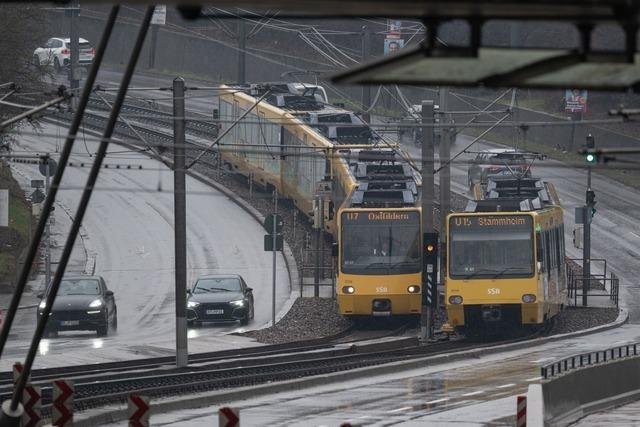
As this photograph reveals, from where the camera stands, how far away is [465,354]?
32.2 meters

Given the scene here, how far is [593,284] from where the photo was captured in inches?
2025

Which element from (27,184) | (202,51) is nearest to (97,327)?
(27,184)

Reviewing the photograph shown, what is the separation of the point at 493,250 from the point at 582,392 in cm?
1267

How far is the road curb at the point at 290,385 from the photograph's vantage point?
20188mm

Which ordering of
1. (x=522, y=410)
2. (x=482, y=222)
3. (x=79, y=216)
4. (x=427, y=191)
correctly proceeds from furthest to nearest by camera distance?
(x=482, y=222), (x=427, y=191), (x=522, y=410), (x=79, y=216)

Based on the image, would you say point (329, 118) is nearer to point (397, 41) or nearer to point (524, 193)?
point (524, 193)

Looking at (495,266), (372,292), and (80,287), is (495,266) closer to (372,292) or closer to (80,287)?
(372,292)

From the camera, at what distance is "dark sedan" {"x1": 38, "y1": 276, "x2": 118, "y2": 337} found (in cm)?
3722

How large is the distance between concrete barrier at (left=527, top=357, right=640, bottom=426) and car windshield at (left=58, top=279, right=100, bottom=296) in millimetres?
15435

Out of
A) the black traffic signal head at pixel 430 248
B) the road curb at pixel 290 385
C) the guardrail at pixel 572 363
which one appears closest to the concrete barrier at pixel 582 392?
the guardrail at pixel 572 363

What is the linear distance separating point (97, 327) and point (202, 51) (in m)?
50.4

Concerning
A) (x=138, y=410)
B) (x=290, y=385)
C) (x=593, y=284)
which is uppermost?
(x=138, y=410)

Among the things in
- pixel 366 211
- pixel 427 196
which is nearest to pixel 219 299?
pixel 366 211

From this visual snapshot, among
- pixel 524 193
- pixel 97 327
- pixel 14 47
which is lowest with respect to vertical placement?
pixel 97 327
